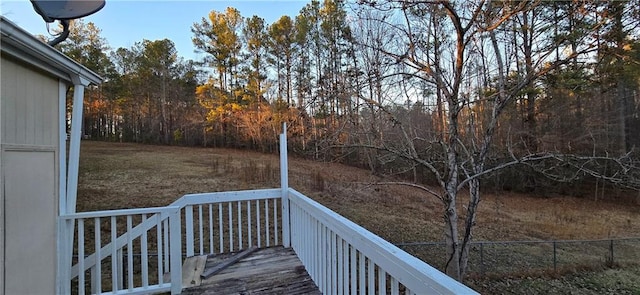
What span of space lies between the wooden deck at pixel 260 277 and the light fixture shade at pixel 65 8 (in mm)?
2322

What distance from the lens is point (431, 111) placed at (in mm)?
5008

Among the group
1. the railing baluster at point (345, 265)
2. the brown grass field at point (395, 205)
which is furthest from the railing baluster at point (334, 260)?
the brown grass field at point (395, 205)

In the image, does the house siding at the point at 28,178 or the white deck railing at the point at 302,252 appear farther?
the house siding at the point at 28,178

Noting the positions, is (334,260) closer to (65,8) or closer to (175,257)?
(175,257)

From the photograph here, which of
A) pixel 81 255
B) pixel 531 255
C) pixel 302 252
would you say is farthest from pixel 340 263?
pixel 531 255

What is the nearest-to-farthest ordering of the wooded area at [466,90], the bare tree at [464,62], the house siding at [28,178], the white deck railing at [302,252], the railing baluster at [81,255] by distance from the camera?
the white deck railing at [302,252] < the house siding at [28,178] < the railing baluster at [81,255] < the wooded area at [466,90] < the bare tree at [464,62]

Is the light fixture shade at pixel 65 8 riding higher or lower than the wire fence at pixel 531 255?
higher

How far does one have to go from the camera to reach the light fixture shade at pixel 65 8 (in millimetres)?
2188

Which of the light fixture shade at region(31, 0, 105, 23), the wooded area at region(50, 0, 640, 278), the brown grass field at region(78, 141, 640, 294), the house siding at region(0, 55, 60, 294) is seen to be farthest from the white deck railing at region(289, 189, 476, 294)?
the brown grass field at region(78, 141, 640, 294)

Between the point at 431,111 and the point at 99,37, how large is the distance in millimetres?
18917

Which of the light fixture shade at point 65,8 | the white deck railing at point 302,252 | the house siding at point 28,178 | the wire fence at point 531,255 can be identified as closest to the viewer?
the white deck railing at point 302,252

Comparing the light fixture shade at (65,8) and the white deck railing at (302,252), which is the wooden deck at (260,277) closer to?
the white deck railing at (302,252)

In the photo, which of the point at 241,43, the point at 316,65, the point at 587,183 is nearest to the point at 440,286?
the point at 316,65

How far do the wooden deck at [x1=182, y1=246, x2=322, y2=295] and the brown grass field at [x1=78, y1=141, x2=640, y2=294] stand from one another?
261 cm
